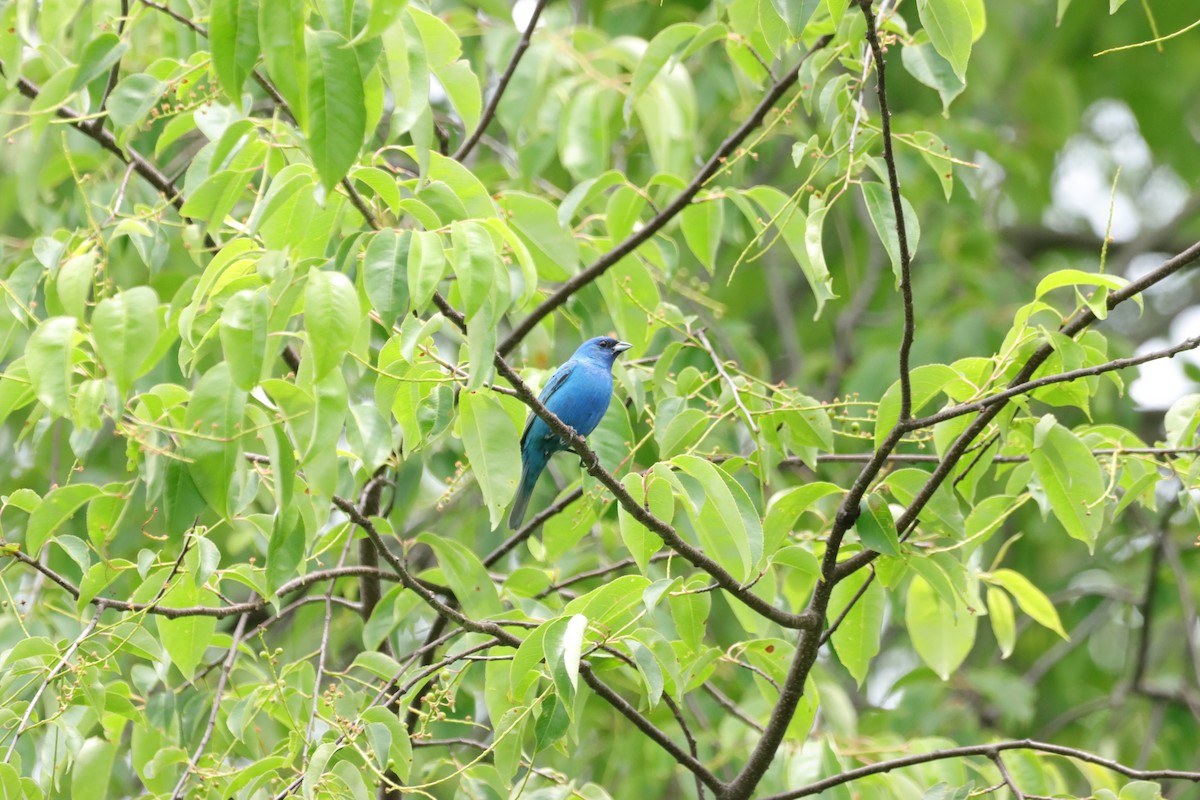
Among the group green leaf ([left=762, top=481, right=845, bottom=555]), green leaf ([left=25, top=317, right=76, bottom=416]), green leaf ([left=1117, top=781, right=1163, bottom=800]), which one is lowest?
green leaf ([left=1117, top=781, right=1163, bottom=800])

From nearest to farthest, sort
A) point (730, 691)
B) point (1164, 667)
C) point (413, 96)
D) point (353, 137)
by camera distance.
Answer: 1. point (353, 137)
2. point (413, 96)
3. point (730, 691)
4. point (1164, 667)

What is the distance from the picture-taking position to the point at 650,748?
16.3 ft

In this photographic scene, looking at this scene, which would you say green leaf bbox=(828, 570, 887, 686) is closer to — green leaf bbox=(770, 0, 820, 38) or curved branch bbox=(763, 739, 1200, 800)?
curved branch bbox=(763, 739, 1200, 800)

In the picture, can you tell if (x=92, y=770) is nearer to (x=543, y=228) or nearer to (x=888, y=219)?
(x=543, y=228)

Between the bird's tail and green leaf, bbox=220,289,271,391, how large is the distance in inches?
118

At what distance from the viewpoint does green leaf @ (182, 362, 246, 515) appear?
210 cm

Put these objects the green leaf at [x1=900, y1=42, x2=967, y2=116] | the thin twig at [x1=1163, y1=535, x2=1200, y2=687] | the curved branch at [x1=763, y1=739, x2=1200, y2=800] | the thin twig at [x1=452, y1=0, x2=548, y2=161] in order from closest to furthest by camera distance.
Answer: the curved branch at [x1=763, y1=739, x2=1200, y2=800] → the green leaf at [x1=900, y1=42, x2=967, y2=116] → the thin twig at [x1=452, y1=0, x2=548, y2=161] → the thin twig at [x1=1163, y1=535, x2=1200, y2=687]

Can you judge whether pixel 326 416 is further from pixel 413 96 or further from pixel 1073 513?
pixel 1073 513

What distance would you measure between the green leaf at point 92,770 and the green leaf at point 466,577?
94 cm

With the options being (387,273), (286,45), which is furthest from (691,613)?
(286,45)

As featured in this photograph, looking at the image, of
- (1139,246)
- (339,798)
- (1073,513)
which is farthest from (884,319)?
(339,798)

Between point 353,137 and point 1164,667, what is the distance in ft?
27.2

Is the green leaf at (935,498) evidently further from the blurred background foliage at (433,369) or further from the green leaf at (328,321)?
the green leaf at (328,321)

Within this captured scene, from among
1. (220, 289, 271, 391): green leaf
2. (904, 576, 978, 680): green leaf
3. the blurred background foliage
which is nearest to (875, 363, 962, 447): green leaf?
the blurred background foliage
